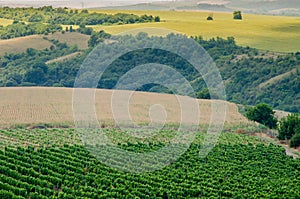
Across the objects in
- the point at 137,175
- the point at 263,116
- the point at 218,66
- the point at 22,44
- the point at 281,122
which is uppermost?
the point at 137,175

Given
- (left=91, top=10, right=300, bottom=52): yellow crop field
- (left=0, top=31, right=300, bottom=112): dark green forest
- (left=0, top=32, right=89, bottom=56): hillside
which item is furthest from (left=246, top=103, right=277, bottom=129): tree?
(left=0, top=32, right=89, bottom=56): hillside

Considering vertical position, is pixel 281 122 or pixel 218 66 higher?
pixel 281 122

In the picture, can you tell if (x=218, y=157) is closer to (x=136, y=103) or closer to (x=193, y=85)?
(x=136, y=103)

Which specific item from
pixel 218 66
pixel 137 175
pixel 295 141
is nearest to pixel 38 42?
pixel 218 66

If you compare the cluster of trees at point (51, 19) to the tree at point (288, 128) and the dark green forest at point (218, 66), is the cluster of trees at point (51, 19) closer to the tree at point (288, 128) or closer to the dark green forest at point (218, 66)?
the dark green forest at point (218, 66)

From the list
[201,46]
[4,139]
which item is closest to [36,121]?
[4,139]

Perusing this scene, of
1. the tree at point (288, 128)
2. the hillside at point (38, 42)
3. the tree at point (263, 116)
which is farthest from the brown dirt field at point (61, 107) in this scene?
the hillside at point (38, 42)

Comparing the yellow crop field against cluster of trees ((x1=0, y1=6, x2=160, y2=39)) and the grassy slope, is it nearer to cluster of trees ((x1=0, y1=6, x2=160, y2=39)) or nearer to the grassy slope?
cluster of trees ((x1=0, y1=6, x2=160, y2=39))

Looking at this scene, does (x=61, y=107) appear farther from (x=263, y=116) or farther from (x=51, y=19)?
(x=51, y=19)
